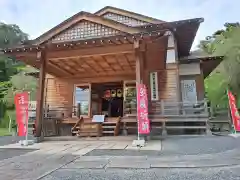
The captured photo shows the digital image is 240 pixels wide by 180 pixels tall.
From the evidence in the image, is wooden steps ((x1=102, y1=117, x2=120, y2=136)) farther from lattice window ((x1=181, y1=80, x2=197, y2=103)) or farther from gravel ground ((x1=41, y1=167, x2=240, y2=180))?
gravel ground ((x1=41, y1=167, x2=240, y2=180))

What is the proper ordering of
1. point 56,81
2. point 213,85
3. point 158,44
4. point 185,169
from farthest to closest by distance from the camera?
point 213,85, point 56,81, point 158,44, point 185,169

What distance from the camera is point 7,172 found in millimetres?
3480

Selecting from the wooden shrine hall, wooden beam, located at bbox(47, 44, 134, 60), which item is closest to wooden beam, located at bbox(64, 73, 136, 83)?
the wooden shrine hall

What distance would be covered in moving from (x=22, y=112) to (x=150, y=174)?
5.19m

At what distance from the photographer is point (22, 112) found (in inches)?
273

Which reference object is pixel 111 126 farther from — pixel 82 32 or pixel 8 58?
pixel 8 58

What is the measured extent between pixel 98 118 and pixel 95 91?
3195 mm

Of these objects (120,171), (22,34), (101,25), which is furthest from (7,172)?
(22,34)

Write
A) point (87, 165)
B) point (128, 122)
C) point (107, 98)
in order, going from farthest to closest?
point (107, 98) < point (128, 122) < point (87, 165)

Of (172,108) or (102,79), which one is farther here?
(102,79)

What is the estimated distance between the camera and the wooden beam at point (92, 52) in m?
7.21

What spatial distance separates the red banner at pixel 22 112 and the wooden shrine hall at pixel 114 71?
20.8 inches

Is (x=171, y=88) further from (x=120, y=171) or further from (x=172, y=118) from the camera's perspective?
(x=120, y=171)

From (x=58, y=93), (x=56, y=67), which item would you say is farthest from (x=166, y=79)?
(x=58, y=93)
